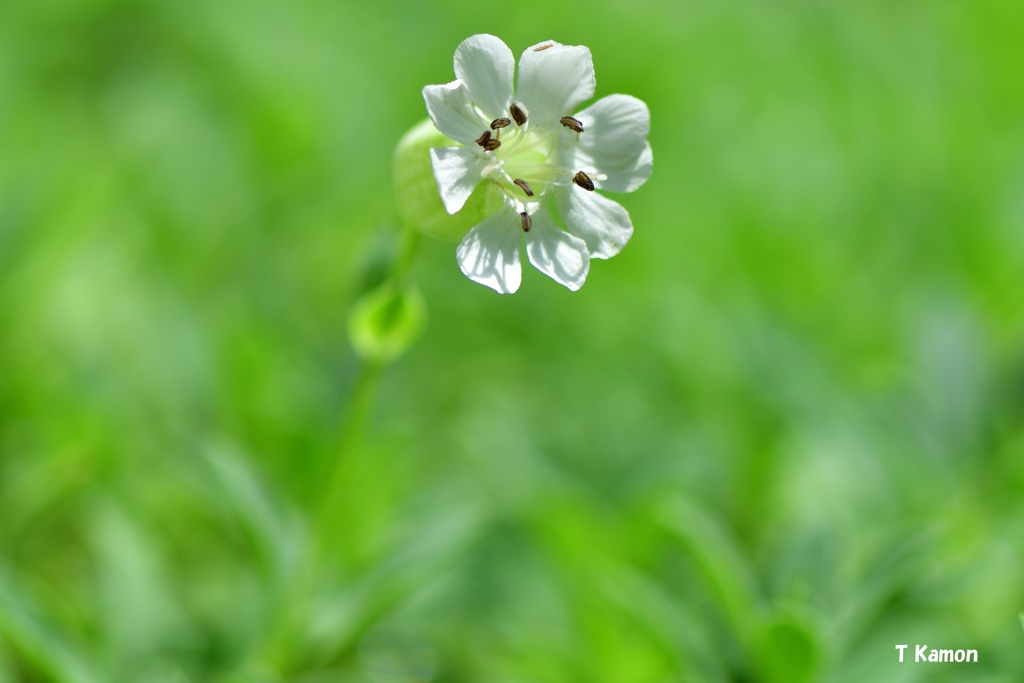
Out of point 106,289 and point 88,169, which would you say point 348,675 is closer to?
point 106,289

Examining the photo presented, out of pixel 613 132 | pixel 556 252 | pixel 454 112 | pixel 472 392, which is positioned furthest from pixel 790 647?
pixel 472 392

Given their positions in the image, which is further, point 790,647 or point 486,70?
point 790,647

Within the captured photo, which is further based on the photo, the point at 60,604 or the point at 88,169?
the point at 88,169

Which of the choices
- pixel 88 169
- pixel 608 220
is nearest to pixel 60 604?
pixel 608 220

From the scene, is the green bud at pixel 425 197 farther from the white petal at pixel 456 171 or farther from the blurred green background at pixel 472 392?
the blurred green background at pixel 472 392

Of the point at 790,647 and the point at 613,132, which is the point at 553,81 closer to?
the point at 613,132

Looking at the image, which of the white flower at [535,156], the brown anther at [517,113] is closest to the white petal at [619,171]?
the white flower at [535,156]
